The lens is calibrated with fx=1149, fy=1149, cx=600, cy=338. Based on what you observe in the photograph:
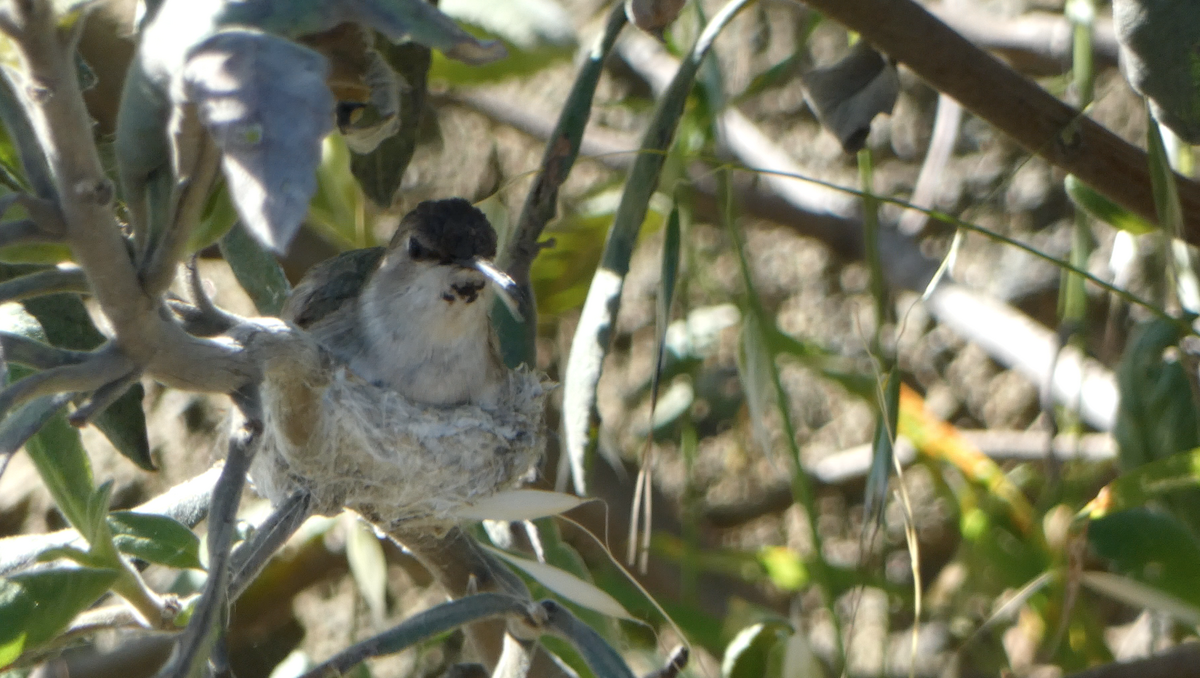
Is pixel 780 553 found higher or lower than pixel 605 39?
lower

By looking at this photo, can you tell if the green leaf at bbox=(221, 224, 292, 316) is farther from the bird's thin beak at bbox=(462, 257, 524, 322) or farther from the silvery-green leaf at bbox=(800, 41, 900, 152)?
the silvery-green leaf at bbox=(800, 41, 900, 152)

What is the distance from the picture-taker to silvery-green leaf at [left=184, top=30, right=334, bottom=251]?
410mm

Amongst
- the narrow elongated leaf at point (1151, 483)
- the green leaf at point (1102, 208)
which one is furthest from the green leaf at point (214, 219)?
the green leaf at point (1102, 208)

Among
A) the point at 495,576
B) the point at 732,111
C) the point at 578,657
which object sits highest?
the point at 732,111

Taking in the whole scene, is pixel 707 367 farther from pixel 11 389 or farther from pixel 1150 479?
pixel 11 389

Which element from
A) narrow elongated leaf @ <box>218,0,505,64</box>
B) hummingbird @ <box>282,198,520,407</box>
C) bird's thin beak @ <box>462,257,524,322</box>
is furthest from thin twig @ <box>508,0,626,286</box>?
narrow elongated leaf @ <box>218,0,505,64</box>

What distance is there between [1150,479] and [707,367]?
61.8 inches

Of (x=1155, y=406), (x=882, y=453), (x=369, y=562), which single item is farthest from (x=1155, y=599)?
(x=369, y=562)

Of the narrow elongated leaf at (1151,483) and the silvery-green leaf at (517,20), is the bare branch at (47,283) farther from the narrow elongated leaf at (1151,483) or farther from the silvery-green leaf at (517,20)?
the narrow elongated leaf at (1151,483)

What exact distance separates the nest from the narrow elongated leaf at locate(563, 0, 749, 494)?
0.57 feet

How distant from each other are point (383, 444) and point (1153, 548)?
2.80 feet

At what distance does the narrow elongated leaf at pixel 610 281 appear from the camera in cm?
111

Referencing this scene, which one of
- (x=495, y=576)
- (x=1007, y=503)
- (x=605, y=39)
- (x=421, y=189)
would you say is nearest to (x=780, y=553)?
(x=1007, y=503)

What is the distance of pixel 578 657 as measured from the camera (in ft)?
4.40
